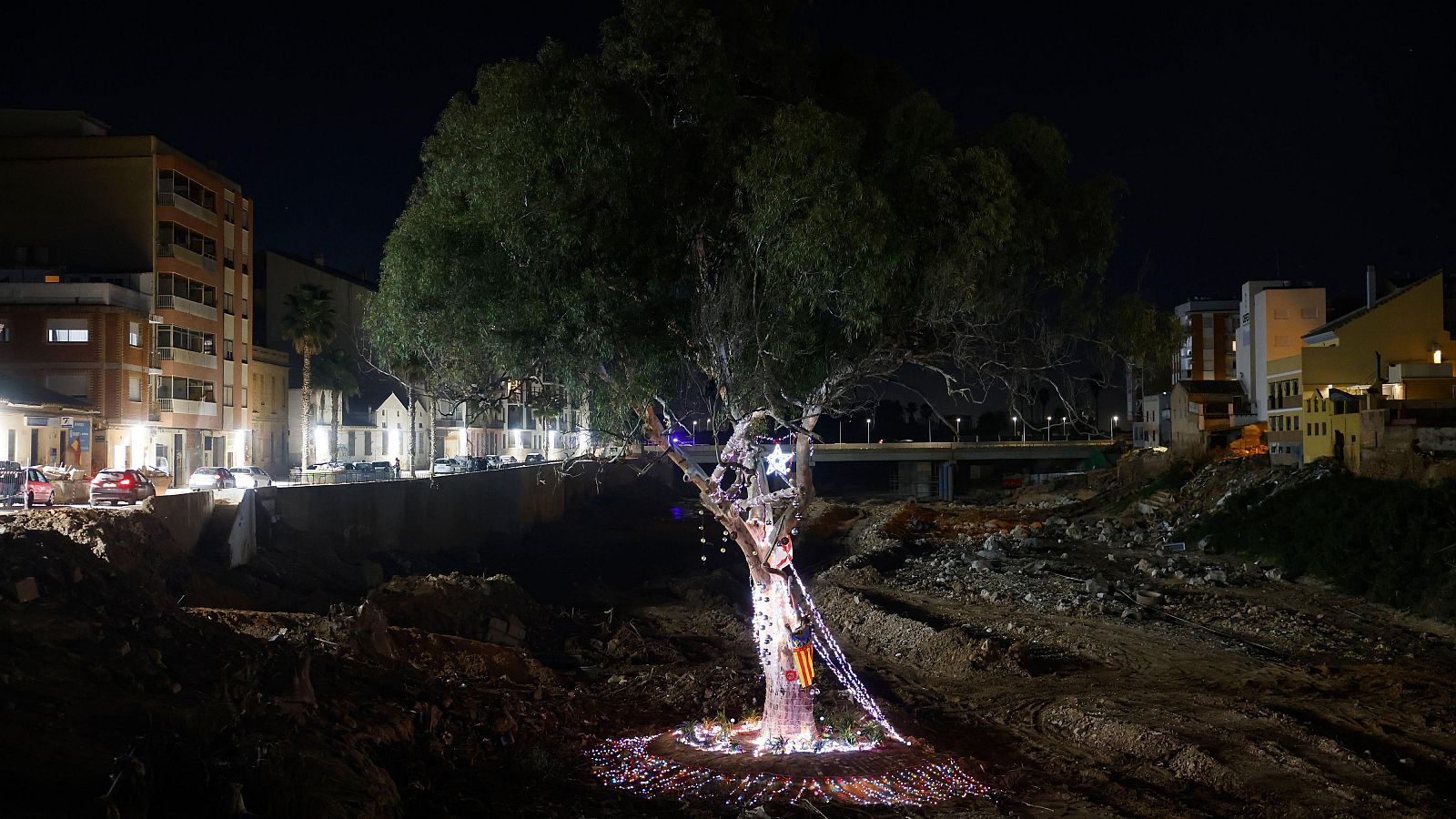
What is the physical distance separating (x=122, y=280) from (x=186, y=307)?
3.48 m

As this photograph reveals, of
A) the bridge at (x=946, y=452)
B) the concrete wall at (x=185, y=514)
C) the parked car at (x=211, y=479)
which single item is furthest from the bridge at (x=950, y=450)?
the concrete wall at (x=185, y=514)

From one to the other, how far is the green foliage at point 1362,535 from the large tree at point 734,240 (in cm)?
1878

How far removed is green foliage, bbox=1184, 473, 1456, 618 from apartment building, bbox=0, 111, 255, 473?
160ft

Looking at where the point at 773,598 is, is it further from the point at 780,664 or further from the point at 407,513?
the point at 407,513

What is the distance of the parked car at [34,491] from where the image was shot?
2995cm

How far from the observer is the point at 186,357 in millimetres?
52531

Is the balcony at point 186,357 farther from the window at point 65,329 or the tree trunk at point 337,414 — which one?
the tree trunk at point 337,414

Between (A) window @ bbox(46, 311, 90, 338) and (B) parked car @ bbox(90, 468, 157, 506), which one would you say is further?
(A) window @ bbox(46, 311, 90, 338)

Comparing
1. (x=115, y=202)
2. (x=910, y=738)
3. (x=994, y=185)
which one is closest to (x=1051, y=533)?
(x=910, y=738)

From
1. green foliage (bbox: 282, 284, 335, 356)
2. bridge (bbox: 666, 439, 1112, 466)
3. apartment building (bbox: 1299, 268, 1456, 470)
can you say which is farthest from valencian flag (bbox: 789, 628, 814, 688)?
bridge (bbox: 666, 439, 1112, 466)

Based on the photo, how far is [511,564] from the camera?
48.6m

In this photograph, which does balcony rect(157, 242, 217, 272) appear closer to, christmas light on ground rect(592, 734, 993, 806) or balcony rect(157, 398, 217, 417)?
balcony rect(157, 398, 217, 417)

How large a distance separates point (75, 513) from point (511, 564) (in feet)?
80.1

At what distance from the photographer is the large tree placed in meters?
13.9
